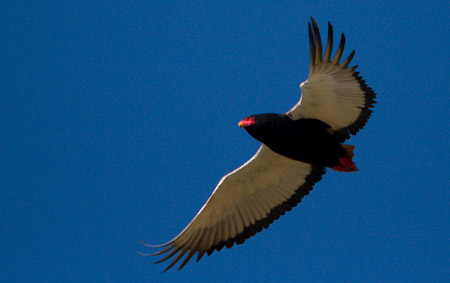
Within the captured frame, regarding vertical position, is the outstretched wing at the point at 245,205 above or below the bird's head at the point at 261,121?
below

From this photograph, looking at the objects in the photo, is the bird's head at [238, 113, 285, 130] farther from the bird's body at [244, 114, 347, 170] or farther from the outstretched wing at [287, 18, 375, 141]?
the outstretched wing at [287, 18, 375, 141]

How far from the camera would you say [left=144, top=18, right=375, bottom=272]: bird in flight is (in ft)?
36.7

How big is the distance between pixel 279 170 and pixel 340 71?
2.57 m

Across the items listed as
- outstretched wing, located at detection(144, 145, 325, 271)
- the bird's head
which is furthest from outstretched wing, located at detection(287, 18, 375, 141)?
outstretched wing, located at detection(144, 145, 325, 271)

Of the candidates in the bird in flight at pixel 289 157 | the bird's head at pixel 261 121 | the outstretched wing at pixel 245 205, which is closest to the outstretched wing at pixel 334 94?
the bird in flight at pixel 289 157

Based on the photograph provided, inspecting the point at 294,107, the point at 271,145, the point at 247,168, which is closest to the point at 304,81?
the point at 294,107

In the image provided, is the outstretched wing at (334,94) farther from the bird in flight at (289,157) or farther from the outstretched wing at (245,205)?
the outstretched wing at (245,205)

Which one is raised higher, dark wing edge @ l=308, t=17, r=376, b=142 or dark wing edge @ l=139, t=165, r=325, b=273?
dark wing edge @ l=308, t=17, r=376, b=142

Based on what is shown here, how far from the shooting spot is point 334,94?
11391 millimetres

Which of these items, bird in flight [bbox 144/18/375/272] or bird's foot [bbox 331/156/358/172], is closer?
bird in flight [bbox 144/18/375/272]

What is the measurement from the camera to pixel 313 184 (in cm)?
1287

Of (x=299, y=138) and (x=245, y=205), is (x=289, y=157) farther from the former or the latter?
(x=245, y=205)

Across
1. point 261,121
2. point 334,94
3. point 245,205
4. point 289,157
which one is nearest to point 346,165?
point 289,157

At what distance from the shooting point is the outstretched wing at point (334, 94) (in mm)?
10898
